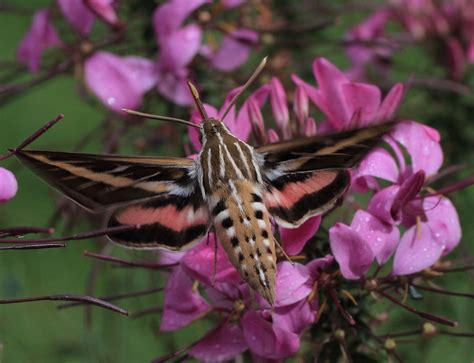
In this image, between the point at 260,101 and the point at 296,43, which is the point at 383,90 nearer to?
the point at 296,43

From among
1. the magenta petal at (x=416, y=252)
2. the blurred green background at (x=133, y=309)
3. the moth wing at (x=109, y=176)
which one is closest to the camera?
the moth wing at (x=109, y=176)

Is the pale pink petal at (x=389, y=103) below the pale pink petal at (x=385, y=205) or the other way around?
the other way around

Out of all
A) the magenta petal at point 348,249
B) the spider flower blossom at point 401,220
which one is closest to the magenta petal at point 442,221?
the spider flower blossom at point 401,220

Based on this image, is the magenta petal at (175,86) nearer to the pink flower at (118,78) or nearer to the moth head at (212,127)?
the pink flower at (118,78)

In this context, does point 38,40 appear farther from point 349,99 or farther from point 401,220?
point 401,220

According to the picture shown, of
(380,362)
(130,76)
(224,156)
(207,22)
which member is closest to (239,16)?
(207,22)
